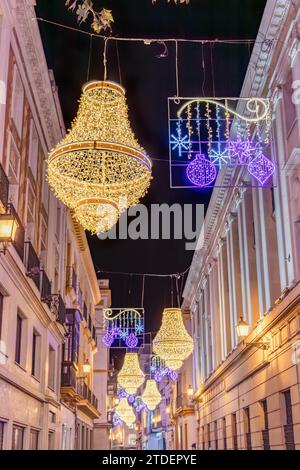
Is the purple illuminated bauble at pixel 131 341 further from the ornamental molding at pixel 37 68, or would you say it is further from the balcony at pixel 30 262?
the balcony at pixel 30 262

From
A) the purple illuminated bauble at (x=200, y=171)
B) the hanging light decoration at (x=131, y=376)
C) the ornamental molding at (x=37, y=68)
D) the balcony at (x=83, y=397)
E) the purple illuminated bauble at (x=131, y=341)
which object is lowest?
the balcony at (x=83, y=397)

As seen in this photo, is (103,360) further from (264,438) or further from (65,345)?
(264,438)

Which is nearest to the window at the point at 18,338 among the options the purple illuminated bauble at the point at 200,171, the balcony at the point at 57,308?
the balcony at the point at 57,308

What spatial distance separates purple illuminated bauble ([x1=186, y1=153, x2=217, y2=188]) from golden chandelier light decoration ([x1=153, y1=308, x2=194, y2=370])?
9244mm

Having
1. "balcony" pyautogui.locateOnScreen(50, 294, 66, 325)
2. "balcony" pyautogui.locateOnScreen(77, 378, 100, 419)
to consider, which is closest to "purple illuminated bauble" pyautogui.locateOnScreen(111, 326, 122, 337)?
"balcony" pyautogui.locateOnScreen(77, 378, 100, 419)

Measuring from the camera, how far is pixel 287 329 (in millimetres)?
15797

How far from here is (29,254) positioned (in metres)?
16.6

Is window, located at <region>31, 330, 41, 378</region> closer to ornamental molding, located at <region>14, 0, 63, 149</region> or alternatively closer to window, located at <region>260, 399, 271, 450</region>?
ornamental molding, located at <region>14, 0, 63, 149</region>

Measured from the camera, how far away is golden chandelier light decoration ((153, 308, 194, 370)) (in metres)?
22.2

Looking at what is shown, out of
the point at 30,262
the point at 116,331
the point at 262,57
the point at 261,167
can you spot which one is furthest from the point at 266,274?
the point at 116,331

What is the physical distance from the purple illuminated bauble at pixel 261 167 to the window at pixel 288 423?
19.0 feet

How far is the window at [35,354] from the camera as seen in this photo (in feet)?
62.8

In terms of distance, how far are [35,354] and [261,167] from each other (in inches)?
373
